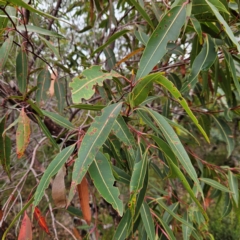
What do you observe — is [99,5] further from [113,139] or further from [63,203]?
[63,203]

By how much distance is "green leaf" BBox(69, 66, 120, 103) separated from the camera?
49 centimetres

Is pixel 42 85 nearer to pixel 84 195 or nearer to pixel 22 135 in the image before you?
pixel 22 135

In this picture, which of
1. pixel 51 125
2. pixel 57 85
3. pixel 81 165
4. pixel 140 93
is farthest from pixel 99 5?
pixel 81 165

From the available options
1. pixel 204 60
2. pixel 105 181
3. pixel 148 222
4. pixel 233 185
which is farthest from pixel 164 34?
pixel 233 185

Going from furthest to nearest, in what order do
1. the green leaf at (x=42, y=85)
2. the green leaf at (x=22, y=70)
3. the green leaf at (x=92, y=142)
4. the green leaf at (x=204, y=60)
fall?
1. the green leaf at (x=42, y=85)
2. the green leaf at (x=22, y=70)
3. the green leaf at (x=204, y=60)
4. the green leaf at (x=92, y=142)

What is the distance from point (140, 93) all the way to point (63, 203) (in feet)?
0.95

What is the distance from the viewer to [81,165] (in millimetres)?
486

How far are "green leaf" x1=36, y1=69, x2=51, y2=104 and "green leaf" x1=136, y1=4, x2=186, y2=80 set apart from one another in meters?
0.51

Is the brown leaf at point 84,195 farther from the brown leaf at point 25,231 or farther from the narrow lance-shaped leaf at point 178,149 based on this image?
the narrow lance-shaped leaf at point 178,149

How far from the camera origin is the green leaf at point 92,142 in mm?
485

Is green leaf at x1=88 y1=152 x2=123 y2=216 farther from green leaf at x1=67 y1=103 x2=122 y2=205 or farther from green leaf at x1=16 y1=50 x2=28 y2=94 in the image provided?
green leaf at x1=16 y1=50 x2=28 y2=94

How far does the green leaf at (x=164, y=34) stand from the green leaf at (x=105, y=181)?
229 mm

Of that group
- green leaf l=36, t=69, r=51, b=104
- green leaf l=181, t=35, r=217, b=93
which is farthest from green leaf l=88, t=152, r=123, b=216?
green leaf l=36, t=69, r=51, b=104

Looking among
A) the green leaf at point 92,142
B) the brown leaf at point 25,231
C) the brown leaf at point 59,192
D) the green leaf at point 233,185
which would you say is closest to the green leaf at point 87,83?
the green leaf at point 92,142
